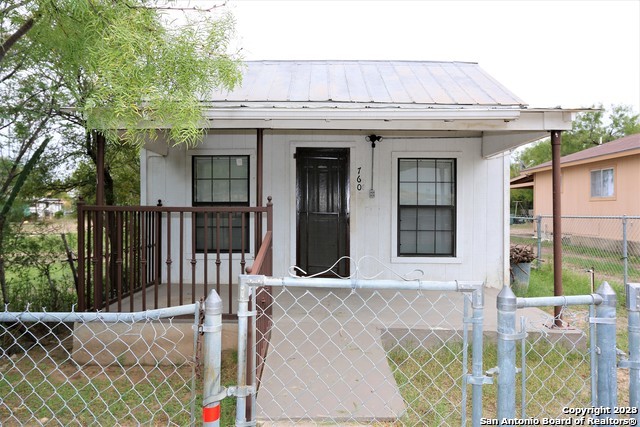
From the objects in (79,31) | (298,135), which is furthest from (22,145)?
(298,135)

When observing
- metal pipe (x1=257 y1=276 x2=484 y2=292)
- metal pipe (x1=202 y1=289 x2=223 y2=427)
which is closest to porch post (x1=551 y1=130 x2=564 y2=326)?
metal pipe (x1=257 y1=276 x2=484 y2=292)


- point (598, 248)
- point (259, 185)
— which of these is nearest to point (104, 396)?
point (259, 185)

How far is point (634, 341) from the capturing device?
162 cm

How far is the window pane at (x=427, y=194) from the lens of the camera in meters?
6.36

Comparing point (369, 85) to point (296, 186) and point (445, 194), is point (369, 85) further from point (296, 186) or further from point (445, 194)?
point (445, 194)

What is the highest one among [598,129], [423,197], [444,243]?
[598,129]

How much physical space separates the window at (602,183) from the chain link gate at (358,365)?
40.3ft

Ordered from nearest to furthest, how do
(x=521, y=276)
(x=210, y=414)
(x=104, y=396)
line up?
(x=210, y=414) < (x=104, y=396) < (x=521, y=276)

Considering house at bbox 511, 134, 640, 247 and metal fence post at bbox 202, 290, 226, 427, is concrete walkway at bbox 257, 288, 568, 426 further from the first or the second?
house at bbox 511, 134, 640, 247

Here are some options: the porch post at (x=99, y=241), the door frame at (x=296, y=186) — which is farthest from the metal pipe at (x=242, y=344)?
the door frame at (x=296, y=186)

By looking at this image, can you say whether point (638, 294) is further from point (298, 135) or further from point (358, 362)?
point (298, 135)

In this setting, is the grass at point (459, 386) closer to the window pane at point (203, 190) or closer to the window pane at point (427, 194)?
the window pane at point (427, 194)

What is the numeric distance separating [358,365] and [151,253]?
3858 millimetres

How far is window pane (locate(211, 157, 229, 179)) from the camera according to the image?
21.0 ft
